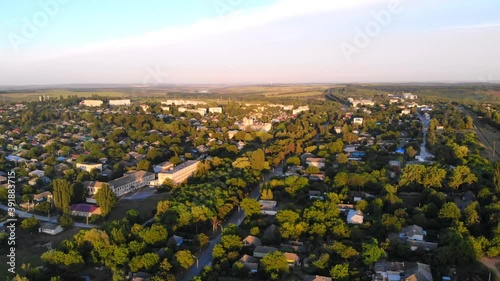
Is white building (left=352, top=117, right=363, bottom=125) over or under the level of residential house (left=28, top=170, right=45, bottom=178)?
Answer: over

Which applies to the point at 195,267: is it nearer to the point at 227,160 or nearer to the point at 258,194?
the point at 258,194

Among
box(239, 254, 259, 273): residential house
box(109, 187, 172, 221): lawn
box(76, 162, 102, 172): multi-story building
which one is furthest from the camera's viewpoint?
box(76, 162, 102, 172): multi-story building

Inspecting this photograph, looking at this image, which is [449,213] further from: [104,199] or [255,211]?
[104,199]

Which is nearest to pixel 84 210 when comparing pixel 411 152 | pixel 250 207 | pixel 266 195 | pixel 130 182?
pixel 130 182

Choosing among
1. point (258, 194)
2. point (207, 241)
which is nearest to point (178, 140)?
point (258, 194)

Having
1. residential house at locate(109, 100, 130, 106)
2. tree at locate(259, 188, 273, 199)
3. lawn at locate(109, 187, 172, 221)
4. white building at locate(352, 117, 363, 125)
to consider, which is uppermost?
residential house at locate(109, 100, 130, 106)

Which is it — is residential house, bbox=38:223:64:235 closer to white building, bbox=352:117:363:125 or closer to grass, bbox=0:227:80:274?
grass, bbox=0:227:80:274

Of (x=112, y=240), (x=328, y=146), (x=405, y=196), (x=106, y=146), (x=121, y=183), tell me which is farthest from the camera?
(x=106, y=146)

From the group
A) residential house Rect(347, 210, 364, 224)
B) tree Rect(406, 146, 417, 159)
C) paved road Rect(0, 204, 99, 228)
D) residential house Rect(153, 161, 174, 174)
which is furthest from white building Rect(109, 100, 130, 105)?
residential house Rect(347, 210, 364, 224)
